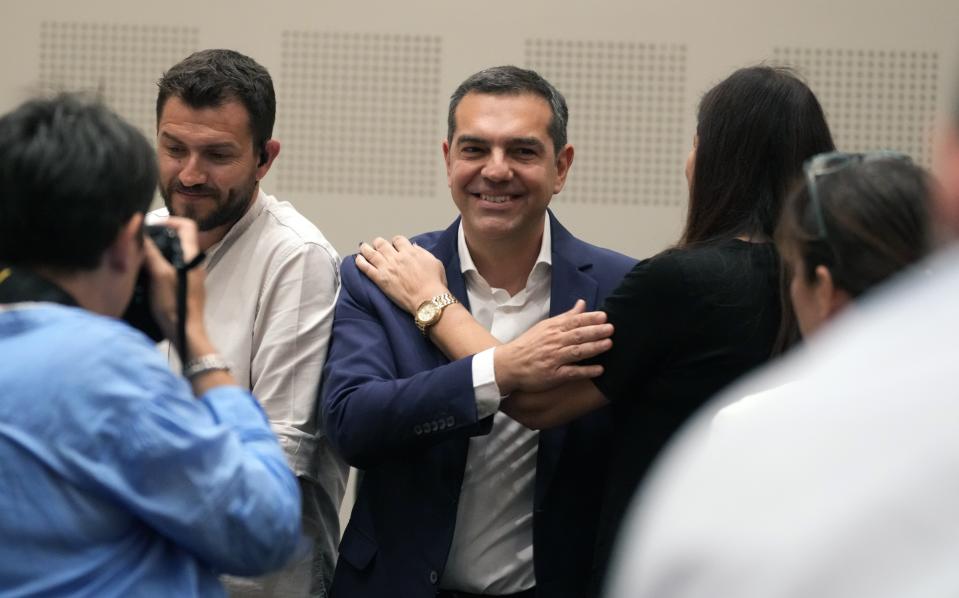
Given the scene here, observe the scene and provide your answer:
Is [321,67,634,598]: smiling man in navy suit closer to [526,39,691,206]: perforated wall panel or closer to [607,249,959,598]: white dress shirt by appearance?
[607,249,959,598]: white dress shirt

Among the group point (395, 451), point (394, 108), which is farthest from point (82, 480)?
point (394, 108)

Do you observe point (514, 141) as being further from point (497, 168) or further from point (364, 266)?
point (364, 266)

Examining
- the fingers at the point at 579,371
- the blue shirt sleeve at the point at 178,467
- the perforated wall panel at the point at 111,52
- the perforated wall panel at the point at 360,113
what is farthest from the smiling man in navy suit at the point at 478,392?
the perforated wall panel at the point at 111,52

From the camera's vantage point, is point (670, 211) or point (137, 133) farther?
point (670, 211)

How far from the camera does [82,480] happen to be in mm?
1469

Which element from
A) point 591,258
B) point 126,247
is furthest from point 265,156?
point 126,247

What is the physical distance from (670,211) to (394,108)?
1.23 m

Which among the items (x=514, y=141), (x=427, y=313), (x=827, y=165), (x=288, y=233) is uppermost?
(x=827, y=165)

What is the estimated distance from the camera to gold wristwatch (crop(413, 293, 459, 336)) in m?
2.54

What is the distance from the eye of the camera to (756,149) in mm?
2307

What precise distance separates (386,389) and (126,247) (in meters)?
0.88

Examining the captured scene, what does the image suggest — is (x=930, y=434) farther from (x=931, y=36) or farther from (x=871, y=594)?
(x=931, y=36)

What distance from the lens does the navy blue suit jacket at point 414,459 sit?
7.84ft

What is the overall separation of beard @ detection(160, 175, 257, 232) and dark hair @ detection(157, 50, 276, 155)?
137mm
